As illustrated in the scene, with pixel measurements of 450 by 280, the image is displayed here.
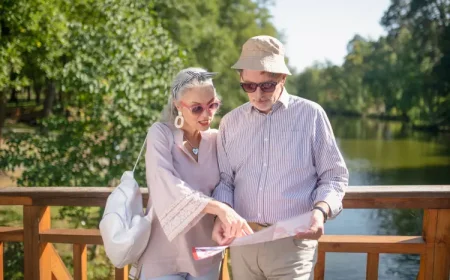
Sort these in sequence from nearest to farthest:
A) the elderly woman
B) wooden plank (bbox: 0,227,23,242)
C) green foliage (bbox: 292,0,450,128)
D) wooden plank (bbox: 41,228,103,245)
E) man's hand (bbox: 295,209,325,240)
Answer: man's hand (bbox: 295,209,325,240)
the elderly woman
wooden plank (bbox: 41,228,103,245)
wooden plank (bbox: 0,227,23,242)
green foliage (bbox: 292,0,450,128)

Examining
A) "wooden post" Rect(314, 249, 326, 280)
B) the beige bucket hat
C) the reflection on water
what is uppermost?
the beige bucket hat

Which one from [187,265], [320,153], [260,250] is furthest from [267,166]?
[187,265]

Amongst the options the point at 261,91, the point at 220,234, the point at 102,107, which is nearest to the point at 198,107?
the point at 261,91

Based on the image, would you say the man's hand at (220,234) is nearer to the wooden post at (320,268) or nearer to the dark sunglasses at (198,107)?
the dark sunglasses at (198,107)

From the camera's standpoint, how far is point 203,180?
201 centimetres

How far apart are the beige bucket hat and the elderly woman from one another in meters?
0.17

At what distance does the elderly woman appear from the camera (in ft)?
6.13

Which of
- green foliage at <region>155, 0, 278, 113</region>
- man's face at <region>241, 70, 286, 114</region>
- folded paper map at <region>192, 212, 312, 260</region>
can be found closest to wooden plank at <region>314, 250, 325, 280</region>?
folded paper map at <region>192, 212, 312, 260</region>

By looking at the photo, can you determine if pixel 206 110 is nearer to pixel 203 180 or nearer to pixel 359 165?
pixel 203 180

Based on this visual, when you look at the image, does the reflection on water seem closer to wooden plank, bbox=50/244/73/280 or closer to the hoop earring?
the hoop earring

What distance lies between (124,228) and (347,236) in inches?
40.0

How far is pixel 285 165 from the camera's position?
1924mm

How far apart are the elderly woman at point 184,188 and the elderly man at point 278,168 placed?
0.29 feet

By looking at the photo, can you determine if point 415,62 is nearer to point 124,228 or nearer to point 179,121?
point 179,121
